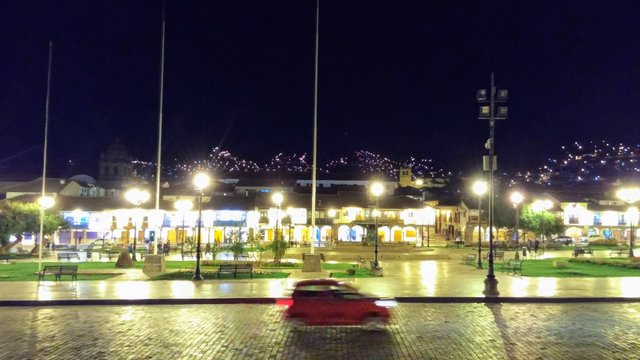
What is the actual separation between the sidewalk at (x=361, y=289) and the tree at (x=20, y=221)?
21.1m

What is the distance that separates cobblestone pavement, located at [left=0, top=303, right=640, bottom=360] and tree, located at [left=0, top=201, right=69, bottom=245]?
28.5 metres

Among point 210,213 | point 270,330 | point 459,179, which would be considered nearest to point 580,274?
point 270,330

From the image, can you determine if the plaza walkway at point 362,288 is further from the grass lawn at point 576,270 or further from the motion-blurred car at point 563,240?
the motion-blurred car at point 563,240

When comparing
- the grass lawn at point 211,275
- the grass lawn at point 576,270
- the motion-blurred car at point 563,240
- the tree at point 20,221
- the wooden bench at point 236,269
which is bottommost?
the grass lawn at point 211,275

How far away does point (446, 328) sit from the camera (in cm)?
1423

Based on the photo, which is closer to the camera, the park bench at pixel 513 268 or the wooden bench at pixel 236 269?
the wooden bench at pixel 236 269

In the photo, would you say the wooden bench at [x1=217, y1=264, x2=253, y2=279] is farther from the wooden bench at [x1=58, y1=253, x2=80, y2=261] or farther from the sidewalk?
the wooden bench at [x1=58, y1=253, x2=80, y2=261]

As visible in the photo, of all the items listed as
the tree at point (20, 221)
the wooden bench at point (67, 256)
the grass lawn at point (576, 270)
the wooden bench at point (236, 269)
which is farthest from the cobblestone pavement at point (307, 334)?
the tree at point (20, 221)

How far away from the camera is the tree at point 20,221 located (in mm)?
42869

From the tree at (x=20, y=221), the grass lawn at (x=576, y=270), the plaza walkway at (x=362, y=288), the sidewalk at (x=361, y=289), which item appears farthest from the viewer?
the tree at (x=20, y=221)

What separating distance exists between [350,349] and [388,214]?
5776 centimetres

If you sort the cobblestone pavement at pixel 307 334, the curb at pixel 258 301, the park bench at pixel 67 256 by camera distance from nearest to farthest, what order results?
the cobblestone pavement at pixel 307 334 → the curb at pixel 258 301 → the park bench at pixel 67 256

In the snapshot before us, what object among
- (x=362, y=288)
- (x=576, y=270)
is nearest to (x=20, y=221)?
(x=362, y=288)

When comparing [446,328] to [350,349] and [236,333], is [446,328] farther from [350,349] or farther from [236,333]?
[236,333]
